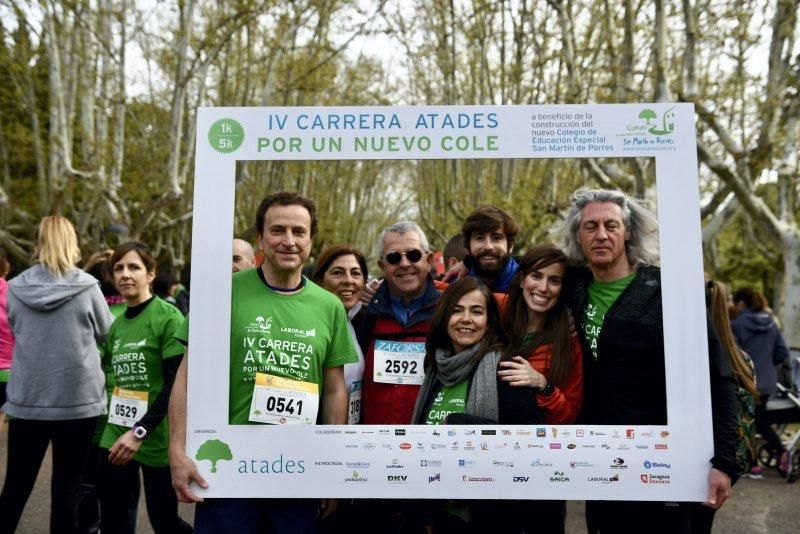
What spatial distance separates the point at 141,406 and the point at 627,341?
8.01 ft

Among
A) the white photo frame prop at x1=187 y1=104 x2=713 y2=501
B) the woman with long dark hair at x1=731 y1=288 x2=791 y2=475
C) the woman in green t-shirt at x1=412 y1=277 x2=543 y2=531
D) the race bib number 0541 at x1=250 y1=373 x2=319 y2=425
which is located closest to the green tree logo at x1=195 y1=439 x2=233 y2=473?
the white photo frame prop at x1=187 y1=104 x2=713 y2=501

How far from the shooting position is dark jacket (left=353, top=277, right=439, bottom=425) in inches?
112

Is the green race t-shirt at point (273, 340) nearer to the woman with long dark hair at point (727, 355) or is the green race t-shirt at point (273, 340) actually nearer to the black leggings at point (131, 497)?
the black leggings at point (131, 497)

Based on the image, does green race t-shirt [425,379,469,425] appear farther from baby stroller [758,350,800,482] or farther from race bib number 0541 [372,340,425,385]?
baby stroller [758,350,800,482]

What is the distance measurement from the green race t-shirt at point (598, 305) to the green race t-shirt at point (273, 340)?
0.95m

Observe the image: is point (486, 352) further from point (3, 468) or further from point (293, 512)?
point (3, 468)

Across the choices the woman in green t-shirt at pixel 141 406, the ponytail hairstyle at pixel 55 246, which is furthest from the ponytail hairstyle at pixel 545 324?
the ponytail hairstyle at pixel 55 246

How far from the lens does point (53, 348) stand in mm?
3805

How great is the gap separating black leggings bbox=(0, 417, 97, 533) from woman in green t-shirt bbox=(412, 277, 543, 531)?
84.3 inches

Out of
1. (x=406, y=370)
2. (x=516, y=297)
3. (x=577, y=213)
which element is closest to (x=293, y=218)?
(x=406, y=370)

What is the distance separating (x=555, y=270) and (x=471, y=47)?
12.9 metres

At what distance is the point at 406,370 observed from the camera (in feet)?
9.49

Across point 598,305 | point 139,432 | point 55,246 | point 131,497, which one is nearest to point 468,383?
point 598,305

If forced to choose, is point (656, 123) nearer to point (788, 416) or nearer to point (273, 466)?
point (273, 466)
